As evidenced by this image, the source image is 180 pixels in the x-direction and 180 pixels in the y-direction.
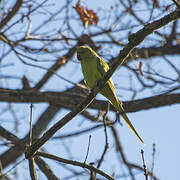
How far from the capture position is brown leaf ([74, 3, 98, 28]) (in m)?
5.18

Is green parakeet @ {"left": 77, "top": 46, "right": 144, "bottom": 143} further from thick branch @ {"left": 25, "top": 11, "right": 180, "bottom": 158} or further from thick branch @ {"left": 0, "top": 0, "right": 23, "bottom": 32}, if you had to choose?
thick branch @ {"left": 0, "top": 0, "right": 23, "bottom": 32}

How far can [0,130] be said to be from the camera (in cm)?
489

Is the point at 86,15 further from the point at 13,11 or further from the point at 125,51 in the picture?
the point at 125,51

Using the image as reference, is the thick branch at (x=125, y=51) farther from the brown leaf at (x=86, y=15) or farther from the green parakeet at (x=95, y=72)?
the brown leaf at (x=86, y=15)

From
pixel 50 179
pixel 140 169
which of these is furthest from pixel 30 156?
pixel 140 169

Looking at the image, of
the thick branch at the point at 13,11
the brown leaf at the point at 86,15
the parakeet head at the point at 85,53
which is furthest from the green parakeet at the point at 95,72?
the thick branch at the point at 13,11

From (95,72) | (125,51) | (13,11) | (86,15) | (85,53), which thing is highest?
(86,15)

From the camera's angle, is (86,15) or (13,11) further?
(86,15)

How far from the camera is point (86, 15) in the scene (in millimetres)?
5172

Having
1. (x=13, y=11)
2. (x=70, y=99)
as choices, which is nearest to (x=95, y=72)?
(x=70, y=99)

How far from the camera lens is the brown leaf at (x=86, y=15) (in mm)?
5180

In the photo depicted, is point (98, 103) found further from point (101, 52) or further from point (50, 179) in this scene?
point (50, 179)

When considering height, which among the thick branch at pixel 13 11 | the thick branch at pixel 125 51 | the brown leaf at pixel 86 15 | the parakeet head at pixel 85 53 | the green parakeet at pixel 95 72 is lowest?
the thick branch at pixel 125 51

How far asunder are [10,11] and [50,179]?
8.77 feet
